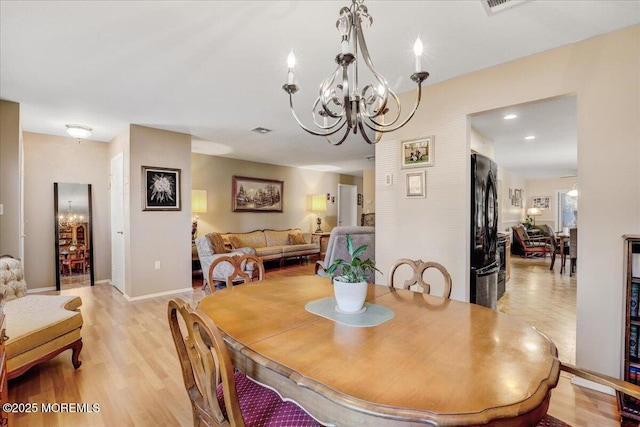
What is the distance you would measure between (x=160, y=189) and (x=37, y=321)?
249 cm

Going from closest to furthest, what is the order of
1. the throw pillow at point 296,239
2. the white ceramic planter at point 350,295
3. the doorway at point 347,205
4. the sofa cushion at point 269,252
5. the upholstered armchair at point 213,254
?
the white ceramic planter at point 350,295, the upholstered armchair at point 213,254, the sofa cushion at point 269,252, the throw pillow at point 296,239, the doorway at point 347,205

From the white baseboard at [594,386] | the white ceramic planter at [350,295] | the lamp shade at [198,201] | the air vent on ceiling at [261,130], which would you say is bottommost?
the white baseboard at [594,386]

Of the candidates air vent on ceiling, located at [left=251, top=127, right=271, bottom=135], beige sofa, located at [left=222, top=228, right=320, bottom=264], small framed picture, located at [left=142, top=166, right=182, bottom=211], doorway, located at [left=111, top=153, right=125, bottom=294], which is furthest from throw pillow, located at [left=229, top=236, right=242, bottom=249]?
air vent on ceiling, located at [left=251, top=127, right=271, bottom=135]

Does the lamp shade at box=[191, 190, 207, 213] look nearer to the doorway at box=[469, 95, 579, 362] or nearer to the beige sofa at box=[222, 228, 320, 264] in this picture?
the beige sofa at box=[222, 228, 320, 264]

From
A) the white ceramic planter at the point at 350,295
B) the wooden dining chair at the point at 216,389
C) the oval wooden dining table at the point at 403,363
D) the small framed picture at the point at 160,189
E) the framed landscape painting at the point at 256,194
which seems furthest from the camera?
the framed landscape painting at the point at 256,194

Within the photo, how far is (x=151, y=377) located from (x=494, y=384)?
2314mm

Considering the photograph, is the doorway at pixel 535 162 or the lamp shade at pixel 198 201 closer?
the doorway at pixel 535 162

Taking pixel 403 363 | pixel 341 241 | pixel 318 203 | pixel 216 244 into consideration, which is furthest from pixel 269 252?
pixel 403 363

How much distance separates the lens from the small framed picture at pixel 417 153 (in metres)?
2.85

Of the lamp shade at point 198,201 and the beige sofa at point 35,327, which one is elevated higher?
the lamp shade at point 198,201

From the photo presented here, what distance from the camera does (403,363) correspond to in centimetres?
98

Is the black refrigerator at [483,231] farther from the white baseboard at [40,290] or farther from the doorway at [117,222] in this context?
the white baseboard at [40,290]

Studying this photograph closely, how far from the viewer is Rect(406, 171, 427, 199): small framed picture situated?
2.89 metres

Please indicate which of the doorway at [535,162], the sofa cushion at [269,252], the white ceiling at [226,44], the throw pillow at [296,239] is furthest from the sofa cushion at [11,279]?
the throw pillow at [296,239]
